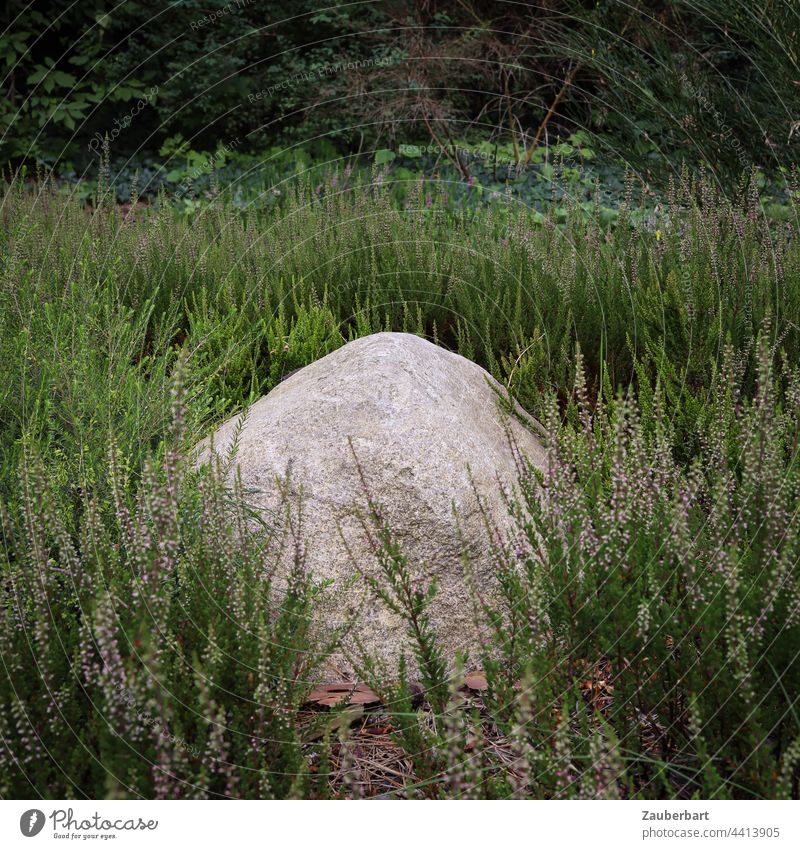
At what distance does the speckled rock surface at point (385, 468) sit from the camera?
2.21m

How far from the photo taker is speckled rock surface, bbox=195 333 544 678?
2.21m

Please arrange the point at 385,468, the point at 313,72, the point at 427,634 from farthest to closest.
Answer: the point at 313,72, the point at 385,468, the point at 427,634

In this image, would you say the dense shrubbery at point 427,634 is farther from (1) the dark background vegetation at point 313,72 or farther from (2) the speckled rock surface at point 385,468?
(1) the dark background vegetation at point 313,72

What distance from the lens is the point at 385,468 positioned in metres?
2.34

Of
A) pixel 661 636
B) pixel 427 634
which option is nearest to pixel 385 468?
pixel 427 634

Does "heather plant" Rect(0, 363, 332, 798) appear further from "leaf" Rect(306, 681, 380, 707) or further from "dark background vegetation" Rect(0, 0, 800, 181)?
"dark background vegetation" Rect(0, 0, 800, 181)

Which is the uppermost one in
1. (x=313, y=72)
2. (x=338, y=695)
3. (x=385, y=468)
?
(x=313, y=72)

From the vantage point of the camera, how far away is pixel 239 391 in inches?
142

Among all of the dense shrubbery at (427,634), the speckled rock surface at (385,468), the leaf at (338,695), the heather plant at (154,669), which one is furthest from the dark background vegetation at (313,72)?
the heather plant at (154,669)

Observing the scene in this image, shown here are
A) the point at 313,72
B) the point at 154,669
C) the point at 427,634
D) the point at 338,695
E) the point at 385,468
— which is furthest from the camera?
the point at 313,72

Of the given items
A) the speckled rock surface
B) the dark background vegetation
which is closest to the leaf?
the speckled rock surface

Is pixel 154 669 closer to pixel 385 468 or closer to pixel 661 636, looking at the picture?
pixel 661 636

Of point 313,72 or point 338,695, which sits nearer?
point 338,695
